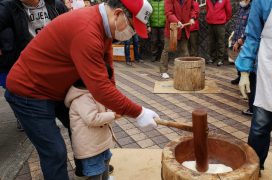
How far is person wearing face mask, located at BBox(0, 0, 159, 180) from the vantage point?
6.63 feet

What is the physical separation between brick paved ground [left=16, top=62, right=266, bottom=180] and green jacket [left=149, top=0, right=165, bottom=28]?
4.80 feet

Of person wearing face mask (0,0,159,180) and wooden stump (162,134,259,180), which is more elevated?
person wearing face mask (0,0,159,180)

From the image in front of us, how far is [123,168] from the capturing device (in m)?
3.37

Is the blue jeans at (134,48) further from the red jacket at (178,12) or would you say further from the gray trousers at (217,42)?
the red jacket at (178,12)

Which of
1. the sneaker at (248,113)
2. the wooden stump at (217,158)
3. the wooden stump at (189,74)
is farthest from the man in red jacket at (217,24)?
the wooden stump at (217,158)

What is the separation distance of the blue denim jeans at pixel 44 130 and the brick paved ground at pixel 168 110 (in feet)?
3.33

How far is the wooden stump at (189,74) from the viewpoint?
5883mm

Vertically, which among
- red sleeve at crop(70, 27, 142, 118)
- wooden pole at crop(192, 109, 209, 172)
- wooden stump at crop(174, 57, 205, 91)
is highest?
red sleeve at crop(70, 27, 142, 118)

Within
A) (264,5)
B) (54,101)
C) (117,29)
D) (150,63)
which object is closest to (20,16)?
(54,101)

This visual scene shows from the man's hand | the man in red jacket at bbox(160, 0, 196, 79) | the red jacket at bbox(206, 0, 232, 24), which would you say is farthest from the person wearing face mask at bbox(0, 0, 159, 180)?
the red jacket at bbox(206, 0, 232, 24)

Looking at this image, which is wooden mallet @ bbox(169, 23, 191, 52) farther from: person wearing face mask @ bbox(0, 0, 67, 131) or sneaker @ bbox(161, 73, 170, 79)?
person wearing face mask @ bbox(0, 0, 67, 131)

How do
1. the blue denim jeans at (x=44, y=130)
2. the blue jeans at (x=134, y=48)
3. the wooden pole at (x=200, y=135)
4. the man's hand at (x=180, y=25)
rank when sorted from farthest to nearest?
the blue jeans at (x=134, y=48), the man's hand at (x=180, y=25), the blue denim jeans at (x=44, y=130), the wooden pole at (x=200, y=135)

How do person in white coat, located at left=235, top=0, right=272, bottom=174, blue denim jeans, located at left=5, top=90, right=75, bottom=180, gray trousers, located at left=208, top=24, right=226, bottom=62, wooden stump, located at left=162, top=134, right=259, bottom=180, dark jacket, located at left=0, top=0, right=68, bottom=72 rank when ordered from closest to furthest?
1. wooden stump, located at left=162, top=134, right=259, bottom=180
2. blue denim jeans, located at left=5, top=90, right=75, bottom=180
3. person in white coat, located at left=235, top=0, right=272, bottom=174
4. dark jacket, located at left=0, top=0, right=68, bottom=72
5. gray trousers, located at left=208, top=24, right=226, bottom=62

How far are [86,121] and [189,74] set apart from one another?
384 cm
